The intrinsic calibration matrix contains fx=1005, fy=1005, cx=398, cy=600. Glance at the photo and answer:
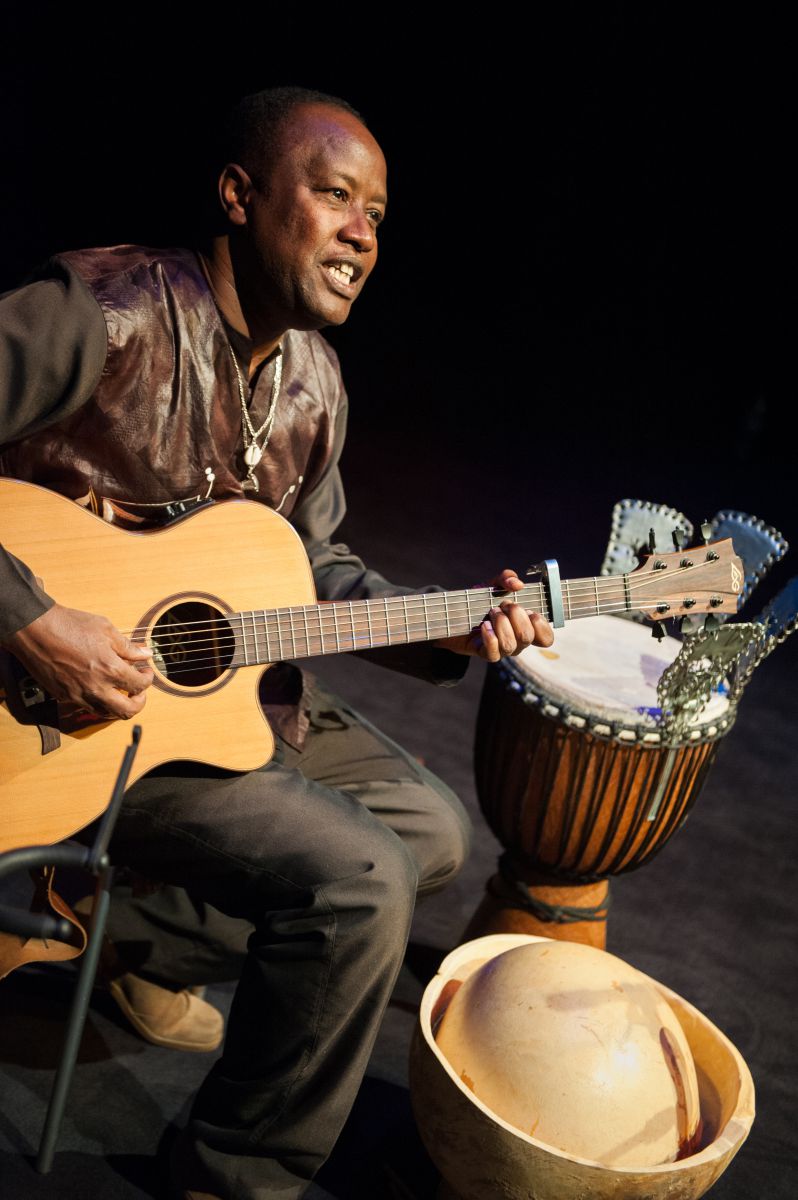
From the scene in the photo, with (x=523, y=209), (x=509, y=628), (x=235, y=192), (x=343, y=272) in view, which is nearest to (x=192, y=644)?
(x=509, y=628)

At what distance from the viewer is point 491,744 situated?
2580 mm

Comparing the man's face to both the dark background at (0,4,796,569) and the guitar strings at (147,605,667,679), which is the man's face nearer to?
the guitar strings at (147,605,667,679)

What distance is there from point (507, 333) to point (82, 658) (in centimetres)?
672

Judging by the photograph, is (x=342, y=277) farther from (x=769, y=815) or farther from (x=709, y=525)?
(x=769, y=815)

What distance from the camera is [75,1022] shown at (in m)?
0.86

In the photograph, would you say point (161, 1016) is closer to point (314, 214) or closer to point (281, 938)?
point (281, 938)

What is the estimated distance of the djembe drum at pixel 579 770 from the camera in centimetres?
235

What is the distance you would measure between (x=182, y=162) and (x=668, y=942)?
16.2 ft

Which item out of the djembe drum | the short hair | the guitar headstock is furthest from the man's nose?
the djembe drum

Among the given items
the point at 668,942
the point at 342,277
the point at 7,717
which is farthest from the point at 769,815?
the point at 7,717

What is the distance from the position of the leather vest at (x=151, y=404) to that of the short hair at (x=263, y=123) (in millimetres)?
231

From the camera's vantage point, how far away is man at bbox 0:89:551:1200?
180cm

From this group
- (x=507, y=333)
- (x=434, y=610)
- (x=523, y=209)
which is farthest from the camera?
(x=507, y=333)

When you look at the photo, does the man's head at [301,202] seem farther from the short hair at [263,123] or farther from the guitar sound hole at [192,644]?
the guitar sound hole at [192,644]
